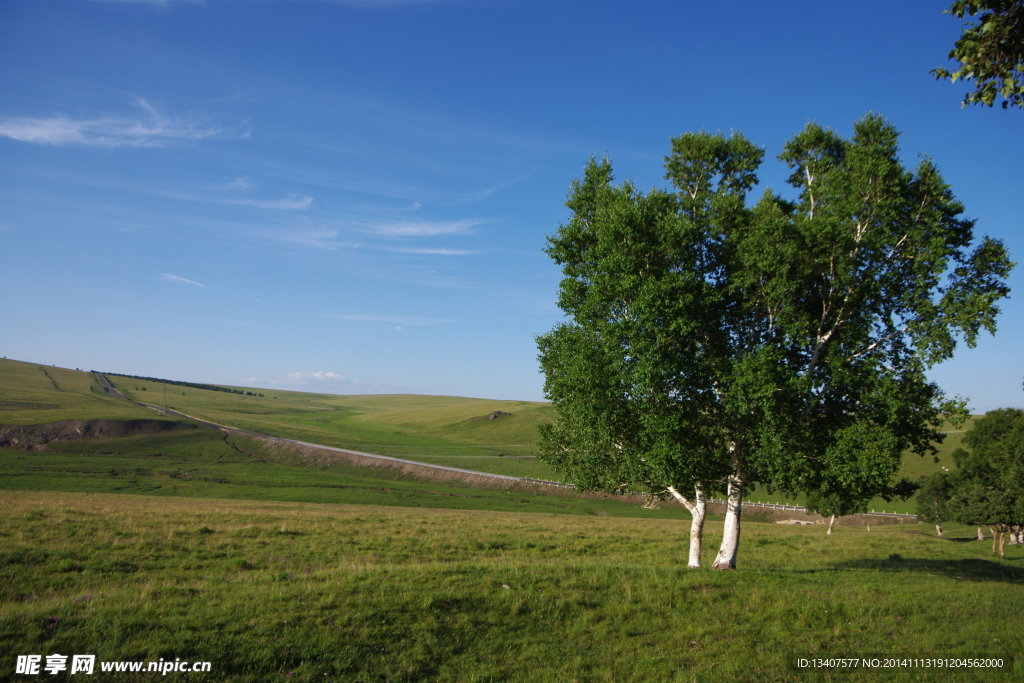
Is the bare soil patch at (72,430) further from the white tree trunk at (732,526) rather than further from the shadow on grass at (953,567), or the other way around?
the shadow on grass at (953,567)

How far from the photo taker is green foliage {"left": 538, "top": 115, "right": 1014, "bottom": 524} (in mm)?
18875

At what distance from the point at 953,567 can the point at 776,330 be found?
61.8 feet

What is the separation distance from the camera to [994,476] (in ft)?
145

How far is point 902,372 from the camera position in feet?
65.3

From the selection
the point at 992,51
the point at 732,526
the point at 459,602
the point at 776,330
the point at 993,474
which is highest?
the point at 992,51

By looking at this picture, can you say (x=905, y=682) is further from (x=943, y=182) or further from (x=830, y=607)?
(x=943, y=182)

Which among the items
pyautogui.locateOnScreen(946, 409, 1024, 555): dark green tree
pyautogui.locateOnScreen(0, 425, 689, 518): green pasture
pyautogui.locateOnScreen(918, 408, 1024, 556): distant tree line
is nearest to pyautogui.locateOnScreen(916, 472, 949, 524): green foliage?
pyautogui.locateOnScreen(918, 408, 1024, 556): distant tree line

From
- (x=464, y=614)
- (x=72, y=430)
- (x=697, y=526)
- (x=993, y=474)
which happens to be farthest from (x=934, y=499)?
(x=72, y=430)

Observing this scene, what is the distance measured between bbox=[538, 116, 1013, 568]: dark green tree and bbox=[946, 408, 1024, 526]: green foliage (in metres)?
29.4

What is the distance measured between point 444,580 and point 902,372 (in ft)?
59.4

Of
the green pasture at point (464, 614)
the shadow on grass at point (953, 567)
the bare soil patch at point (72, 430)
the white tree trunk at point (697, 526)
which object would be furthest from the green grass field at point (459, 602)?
the bare soil patch at point (72, 430)

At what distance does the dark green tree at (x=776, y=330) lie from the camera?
18891mm

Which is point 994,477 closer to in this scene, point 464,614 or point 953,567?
point 953,567

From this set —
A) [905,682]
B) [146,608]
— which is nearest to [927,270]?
[905,682]
